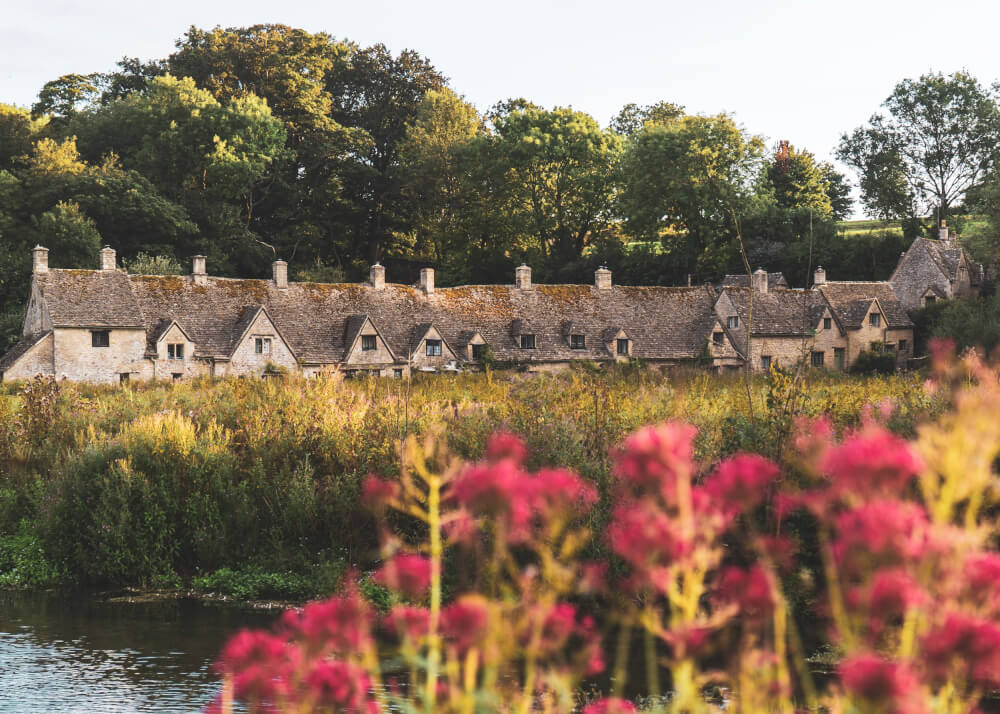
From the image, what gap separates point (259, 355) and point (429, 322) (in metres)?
9.64

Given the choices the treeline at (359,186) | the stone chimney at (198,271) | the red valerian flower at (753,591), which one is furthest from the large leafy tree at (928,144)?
the red valerian flower at (753,591)

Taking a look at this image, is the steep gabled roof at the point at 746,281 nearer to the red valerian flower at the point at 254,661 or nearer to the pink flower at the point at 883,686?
the red valerian flower at the point at 254,661

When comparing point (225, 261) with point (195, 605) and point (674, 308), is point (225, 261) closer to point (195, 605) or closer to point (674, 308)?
point (674, 308)

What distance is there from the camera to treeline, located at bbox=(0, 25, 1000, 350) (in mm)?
61625

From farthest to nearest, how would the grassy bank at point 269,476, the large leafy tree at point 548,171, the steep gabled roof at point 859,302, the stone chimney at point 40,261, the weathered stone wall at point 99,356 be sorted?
1. the large leafy tree at point 548,171
2. the steep gabled roof at point 859,302
3. the stone chimney at point 40,261
4. the weathered stone wall at point 99,356
5. the grassy bank at point 269,476

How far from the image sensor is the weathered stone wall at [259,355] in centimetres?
5128

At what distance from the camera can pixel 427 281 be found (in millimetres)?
58344

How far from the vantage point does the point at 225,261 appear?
6412 cm

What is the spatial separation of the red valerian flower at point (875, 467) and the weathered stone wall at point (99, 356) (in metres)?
49.6

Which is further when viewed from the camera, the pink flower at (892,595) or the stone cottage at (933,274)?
the stone cottage at (933,274)

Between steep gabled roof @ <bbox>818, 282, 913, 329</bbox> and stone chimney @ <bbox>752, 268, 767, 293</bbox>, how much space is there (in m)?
4.13

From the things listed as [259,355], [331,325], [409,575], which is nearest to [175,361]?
[259,355]

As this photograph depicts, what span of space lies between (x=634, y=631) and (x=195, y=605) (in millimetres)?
6822

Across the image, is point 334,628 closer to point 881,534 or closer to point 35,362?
point 881,534
